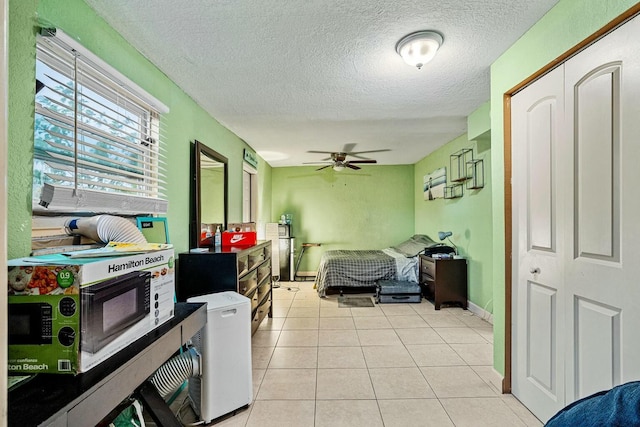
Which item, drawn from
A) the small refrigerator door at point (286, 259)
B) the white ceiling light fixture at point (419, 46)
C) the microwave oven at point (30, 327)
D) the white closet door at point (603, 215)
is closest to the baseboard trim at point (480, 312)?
the white closet door at point (603, 215)

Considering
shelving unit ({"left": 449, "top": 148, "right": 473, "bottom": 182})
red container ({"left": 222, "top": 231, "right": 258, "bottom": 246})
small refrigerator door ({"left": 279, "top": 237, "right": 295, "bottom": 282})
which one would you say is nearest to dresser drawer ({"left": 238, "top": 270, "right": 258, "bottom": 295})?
red container ({"left": 222, "top": 231, "right": 258, "bottom": 246})

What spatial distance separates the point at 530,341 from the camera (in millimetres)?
1816

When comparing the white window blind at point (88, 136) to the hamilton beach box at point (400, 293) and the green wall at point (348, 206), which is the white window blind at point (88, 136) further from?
the green wall at point (348, 206)

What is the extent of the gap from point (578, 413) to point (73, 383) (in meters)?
1.31

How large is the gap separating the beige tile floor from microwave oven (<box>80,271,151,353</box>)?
43.8 inches

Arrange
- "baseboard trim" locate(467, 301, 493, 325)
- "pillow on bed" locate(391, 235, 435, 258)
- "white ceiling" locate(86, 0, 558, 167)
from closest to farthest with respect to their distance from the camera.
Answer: "white ceiling" locate(86, 0, 558, 167)
"baseboard trim" locate(467, 301, 493, 325)
"pillow on bed" locate(391, 235, 435, 258)

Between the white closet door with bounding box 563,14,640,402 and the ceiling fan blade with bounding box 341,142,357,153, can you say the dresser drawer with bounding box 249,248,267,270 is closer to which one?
the ceiling fan blade with bounding box 341,142,357,153

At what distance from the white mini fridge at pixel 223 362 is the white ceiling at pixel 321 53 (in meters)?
1.65

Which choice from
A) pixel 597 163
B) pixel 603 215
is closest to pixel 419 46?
pixel 597 163

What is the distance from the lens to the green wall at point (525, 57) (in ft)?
4.50

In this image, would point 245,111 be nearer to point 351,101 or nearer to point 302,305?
point 351,101

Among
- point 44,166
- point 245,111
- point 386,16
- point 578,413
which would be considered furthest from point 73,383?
point 245,111

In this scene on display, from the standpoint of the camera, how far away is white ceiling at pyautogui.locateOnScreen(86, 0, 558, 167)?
1.55 metres

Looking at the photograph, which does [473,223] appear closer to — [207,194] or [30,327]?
[207,194]
